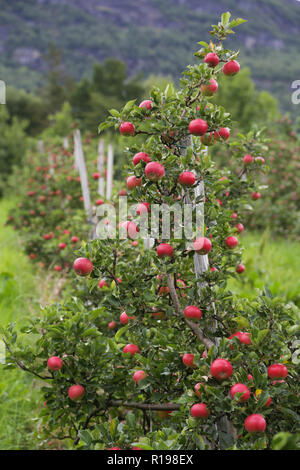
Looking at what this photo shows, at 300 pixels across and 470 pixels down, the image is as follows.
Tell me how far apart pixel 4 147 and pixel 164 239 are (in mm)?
13150

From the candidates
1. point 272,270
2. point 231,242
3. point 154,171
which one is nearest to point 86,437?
point 154,171

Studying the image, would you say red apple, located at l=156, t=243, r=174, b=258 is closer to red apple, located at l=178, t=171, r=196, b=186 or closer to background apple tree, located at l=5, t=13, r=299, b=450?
background apple tree, located at l=5, t=13, r=299, b=450

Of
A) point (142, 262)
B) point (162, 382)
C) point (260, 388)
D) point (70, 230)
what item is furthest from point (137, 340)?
point (70, 230)

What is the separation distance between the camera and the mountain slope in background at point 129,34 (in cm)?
3550

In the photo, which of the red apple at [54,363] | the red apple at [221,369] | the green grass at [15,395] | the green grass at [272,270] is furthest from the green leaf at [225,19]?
the green grass at [272,270]

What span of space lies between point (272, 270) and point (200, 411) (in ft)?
13.4

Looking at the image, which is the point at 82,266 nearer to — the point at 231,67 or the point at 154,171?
the point at 154,171

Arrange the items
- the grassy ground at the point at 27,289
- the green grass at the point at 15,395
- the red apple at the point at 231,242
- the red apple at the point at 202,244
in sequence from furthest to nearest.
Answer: the grassy ground at the point at 27,289, the green grass at the point at 15,395, the red apple at the point at 231,242, the red apple at the point at 202,244

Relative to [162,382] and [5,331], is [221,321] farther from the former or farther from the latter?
[5,331]

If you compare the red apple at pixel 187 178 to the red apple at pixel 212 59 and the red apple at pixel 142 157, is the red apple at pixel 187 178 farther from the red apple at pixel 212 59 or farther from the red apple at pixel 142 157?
the red apple at pixel 212 59

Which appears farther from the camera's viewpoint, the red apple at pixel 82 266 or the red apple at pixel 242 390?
the red apple at pixel 82 266

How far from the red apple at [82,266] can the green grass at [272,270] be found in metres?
2.11
